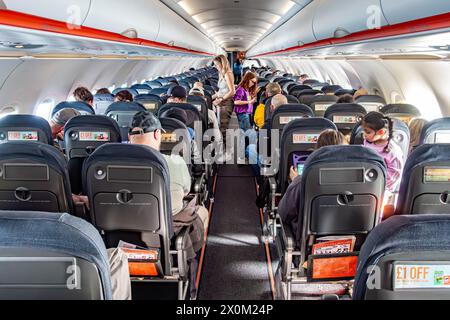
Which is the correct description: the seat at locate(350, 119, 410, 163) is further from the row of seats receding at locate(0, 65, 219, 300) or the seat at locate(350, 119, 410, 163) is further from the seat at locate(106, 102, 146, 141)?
the seat at locate(106, 102, 146, 141)

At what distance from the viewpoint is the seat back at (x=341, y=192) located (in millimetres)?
3016

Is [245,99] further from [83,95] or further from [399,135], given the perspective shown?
[399,135]

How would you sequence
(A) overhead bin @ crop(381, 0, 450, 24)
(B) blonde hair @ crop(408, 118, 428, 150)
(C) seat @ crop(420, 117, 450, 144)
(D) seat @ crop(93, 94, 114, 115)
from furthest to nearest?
(D) seat @ crop(93, 94, 114, 115)
(B) blonde hair @ crop(408, 118, 428, 150)
(C) seat @ crop(420, 117, 450, 144)
(A) overhead bin @ crop(381, 0, 450, 24)

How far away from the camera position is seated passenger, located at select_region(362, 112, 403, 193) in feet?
13.0

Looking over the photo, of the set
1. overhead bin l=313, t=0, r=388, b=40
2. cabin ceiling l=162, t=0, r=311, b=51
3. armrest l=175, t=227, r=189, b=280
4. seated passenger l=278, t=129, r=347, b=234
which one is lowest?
armrest l=175, t=227, r=189, b=280

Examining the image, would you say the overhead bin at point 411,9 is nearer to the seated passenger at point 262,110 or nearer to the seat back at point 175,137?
the seat back at point 175,137

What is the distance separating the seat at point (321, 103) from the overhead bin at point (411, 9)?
13.0ft

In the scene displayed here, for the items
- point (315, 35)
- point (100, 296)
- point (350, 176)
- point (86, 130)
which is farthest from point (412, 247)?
point (315, 35)

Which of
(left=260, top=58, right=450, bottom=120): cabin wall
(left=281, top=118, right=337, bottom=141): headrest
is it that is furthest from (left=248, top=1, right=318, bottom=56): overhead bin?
(left=281, top=118, right=337, bottom=141): headrest

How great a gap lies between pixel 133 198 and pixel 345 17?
3732 mm

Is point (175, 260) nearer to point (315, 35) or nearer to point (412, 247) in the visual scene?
point (412, 247)

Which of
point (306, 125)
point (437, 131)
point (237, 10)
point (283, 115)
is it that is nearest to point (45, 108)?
point (283, 115)

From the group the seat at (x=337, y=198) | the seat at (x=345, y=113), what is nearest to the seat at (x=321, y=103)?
the seat at (x=345, y=113)

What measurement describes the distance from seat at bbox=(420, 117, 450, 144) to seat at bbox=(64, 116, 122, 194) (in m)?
3.17
